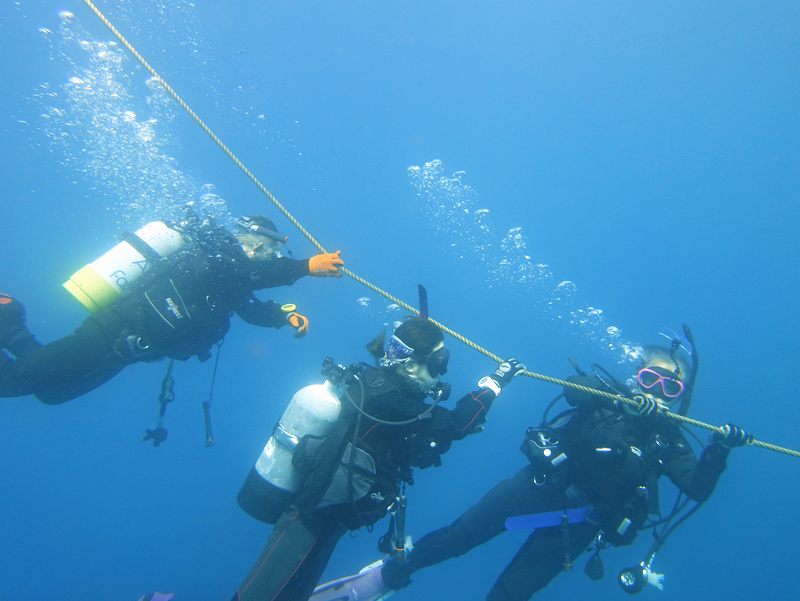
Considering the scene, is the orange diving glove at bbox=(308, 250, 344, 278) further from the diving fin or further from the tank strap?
the diving fin

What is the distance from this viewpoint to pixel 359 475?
13.9 feet

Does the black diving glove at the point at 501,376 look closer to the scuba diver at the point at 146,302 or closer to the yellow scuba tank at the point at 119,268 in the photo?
the scuba diver at the point at 146,302

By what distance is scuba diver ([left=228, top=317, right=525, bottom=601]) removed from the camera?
4203 mm

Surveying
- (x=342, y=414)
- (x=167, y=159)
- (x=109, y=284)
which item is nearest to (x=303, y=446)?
(x=342, y=414)

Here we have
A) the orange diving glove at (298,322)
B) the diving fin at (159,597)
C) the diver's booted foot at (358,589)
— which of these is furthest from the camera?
the diving fin at (159,597)

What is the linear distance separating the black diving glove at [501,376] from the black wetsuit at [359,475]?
0.99ft

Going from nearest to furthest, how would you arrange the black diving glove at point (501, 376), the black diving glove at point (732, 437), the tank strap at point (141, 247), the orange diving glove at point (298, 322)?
the black diving glove at point (501, 376), the black diving glove at point (732, 437), the tank strap at point (141, 247), the orange diving glove at point (298, 322)

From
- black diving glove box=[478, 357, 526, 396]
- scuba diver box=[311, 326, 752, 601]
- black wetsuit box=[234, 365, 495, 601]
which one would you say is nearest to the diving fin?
scuba diver box=[311, 326, 752, 601]

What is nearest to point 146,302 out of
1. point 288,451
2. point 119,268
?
point 119,268

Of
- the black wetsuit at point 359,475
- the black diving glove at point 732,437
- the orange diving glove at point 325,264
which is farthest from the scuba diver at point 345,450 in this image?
the black diving glove at point 732,437

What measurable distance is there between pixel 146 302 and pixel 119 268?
0.63 m

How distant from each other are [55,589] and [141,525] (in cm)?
347

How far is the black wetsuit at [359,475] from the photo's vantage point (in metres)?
4.19

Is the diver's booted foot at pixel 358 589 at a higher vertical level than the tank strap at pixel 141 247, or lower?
lower
